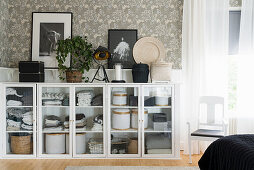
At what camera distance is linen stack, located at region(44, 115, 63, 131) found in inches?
158

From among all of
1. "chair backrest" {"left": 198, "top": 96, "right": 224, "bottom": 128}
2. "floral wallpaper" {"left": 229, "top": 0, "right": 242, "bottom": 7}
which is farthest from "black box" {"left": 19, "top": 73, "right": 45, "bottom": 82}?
"floral wallpaper" {"left": 229, "top": 0, "right": 242, "bottom": 7}

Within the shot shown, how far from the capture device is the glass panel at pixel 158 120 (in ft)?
13.1

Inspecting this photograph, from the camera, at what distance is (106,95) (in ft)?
13.1

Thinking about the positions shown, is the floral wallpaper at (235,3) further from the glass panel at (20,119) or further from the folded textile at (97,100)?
the glass panel at (20,119)

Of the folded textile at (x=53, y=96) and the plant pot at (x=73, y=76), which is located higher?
the plant pot at (x=73, y=76)

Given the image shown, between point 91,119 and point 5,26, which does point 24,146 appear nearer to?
point 91,119

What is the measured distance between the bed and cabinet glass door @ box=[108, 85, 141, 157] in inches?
52.1

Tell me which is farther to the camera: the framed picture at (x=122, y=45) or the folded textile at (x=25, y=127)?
the framed picture at (x=122, y=45)

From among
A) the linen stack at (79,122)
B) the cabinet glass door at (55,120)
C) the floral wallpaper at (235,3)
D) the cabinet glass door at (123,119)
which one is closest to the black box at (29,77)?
the cabinet glass door at (55,120)

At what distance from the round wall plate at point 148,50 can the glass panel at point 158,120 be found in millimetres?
555

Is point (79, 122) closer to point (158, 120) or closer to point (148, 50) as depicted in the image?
point (158, 120)

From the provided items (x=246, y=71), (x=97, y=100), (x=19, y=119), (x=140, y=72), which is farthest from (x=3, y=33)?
(x=246, y=71)

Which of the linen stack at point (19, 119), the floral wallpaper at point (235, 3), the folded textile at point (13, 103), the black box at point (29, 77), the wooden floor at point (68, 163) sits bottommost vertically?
the wooden floor at point (68, 163)

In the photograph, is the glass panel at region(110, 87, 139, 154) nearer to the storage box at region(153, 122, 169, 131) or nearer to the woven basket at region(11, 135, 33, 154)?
the storage box at region(153, 122, 169, 131)
